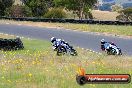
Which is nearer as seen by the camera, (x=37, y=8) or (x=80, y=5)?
(x=37, y=8)

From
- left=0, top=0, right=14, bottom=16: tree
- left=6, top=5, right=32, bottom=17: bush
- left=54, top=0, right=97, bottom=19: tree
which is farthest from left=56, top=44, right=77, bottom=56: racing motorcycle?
left=54, top=0, right=97, bottom=19: tree

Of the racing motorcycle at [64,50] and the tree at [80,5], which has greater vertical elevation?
the racing motorcycle at [64,50]

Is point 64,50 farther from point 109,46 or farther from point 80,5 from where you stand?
point 80,5

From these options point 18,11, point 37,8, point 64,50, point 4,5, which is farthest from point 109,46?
point 37,8

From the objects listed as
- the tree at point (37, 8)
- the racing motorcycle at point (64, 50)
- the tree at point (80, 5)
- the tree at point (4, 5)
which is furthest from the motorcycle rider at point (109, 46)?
the tree at point (80, 5)

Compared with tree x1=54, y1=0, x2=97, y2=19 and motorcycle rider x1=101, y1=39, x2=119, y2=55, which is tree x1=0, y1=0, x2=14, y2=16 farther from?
motorcycle rider x1=101, y1=39, x2=119, y2=55

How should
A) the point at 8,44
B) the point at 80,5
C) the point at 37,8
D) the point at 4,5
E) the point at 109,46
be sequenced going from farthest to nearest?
the point at 80,5 < the point at 37,8 < the point at 4,5 < the point at 8,44 < the point at 109,46

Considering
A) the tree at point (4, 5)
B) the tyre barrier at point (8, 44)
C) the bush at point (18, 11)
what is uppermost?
the tyre barrier at point (8, 44)

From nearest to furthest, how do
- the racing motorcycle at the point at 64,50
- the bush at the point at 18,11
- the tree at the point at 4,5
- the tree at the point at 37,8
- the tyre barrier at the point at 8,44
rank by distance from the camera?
the racing motorcycle at the point at 64,50
the tyre barrier at the point at 8,44
the tree at the point at 4,5
the bush at the point at 18,11
the tree at the point at 37,8

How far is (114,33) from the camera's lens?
3372cm

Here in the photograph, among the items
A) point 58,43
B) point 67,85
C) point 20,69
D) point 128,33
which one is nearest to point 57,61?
point 20,69

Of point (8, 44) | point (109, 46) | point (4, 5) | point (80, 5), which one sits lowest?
point (80, 5)

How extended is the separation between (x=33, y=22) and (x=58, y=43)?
2531 centimetres

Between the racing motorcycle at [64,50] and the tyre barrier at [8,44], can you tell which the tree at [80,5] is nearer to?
the tyre barrier at [8,44]
